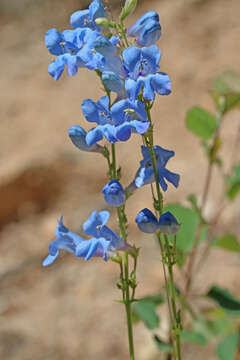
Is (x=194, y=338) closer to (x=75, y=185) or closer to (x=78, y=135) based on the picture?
(x=78, y=135)

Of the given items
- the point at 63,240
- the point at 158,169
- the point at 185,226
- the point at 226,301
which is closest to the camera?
the point at 158,169

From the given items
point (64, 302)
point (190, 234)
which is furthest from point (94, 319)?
point (190, 234)

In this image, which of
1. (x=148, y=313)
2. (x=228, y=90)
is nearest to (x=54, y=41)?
(x=228, y=90)

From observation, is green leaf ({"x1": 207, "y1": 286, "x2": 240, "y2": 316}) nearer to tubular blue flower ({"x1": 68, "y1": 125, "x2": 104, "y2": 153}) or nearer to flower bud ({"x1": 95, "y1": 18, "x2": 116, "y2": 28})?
tubular blue flower ({"x1": 68, "y1": 125, "x2": 104, "y2": 153})

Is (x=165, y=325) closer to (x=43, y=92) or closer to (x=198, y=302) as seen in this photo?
(x=198, y=302)

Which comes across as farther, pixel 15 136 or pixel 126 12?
pixel 15 136
